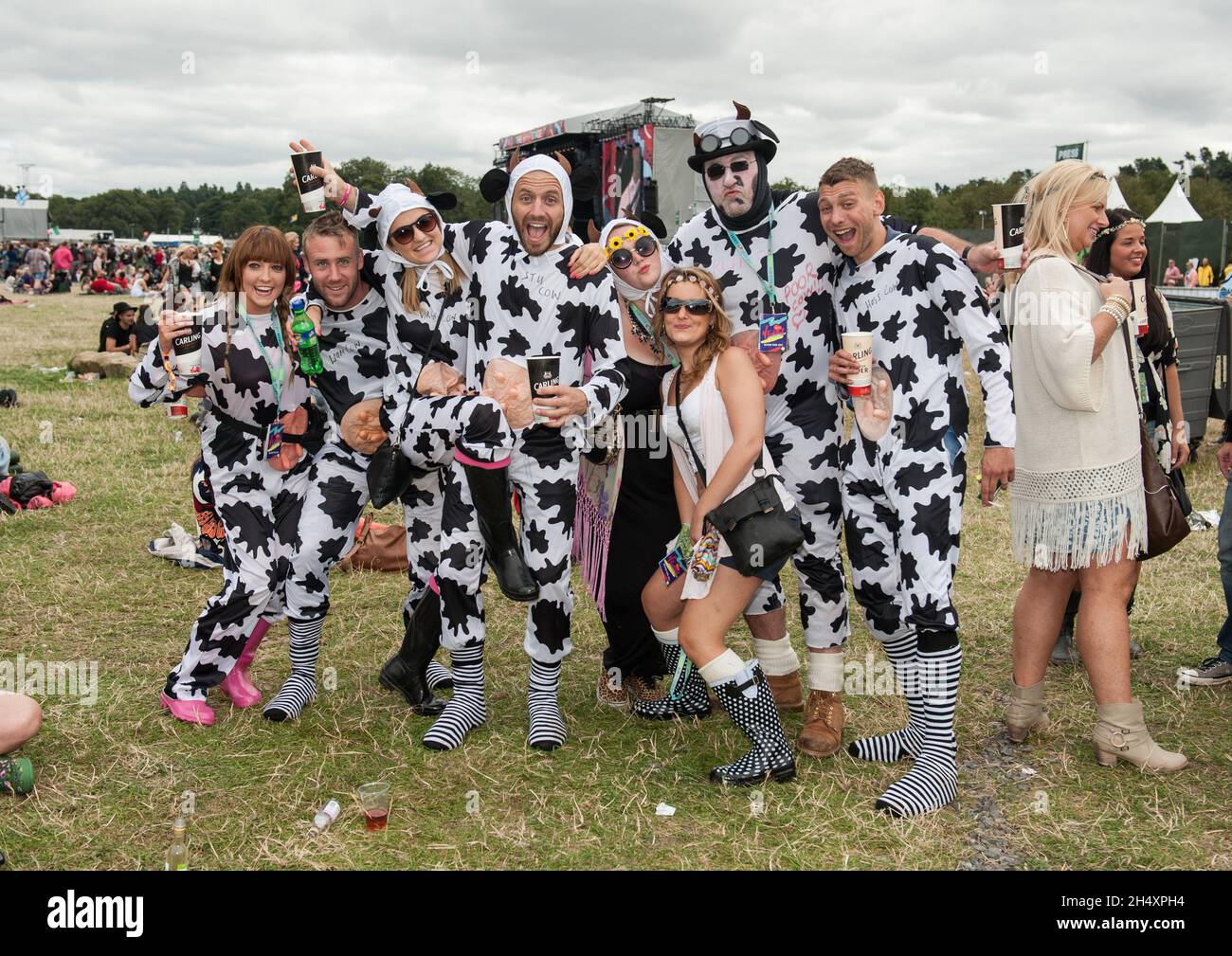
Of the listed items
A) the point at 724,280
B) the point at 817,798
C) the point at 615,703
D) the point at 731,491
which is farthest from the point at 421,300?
the point at 817,798

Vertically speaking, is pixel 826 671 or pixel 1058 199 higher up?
pixel 1058 199

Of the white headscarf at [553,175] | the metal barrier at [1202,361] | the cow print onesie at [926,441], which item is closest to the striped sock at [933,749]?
the cow print onesie at [926,441]

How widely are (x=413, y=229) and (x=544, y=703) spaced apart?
209 centimetres

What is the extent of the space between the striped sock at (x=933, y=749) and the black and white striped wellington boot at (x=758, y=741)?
0.42 meters

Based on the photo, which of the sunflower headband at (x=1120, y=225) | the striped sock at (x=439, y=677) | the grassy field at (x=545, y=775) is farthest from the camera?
the striped sock at (x=439, y=677)

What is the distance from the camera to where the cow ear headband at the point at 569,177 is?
14.7 ft

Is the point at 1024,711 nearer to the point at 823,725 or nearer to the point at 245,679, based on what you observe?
the point at 823,725

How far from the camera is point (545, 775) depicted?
4.21 metres

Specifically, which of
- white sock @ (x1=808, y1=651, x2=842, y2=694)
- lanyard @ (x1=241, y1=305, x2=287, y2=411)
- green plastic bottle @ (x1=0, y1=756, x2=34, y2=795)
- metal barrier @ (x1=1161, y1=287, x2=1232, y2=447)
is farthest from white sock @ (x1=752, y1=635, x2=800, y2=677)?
metal barrier @ (x1=1161, y1=287, x2=1232, y2=447)

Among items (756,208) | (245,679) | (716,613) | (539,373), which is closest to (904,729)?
(716,613)

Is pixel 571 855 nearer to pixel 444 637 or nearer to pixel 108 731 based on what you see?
pixel 444 637

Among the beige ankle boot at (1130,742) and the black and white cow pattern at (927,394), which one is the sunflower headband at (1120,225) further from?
the beige ankle boot at (1130,742)

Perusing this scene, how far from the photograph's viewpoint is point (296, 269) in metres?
4.79
